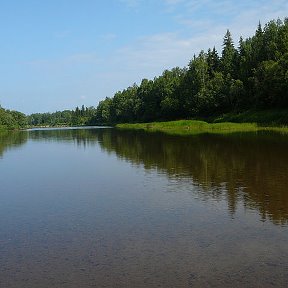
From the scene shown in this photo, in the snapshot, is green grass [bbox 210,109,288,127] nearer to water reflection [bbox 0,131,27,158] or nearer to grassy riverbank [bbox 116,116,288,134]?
grassy riverbank [bbox 116,116,288,134]

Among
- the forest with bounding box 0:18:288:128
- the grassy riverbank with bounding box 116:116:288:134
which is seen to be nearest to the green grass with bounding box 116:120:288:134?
the grassy riverbank with bounding box 116:116:288:134

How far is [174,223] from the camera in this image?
1298cm

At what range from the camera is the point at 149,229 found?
489 inches

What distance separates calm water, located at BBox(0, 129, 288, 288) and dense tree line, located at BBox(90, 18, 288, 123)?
194 ft

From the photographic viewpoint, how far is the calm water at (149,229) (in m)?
8.85

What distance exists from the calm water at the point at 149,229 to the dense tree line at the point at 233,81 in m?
59.1

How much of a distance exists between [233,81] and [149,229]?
3523 inches

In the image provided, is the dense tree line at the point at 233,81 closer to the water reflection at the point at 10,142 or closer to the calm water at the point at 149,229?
the water reflection at the point at 10,142

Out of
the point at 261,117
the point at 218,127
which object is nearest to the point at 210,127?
the point at 218,127

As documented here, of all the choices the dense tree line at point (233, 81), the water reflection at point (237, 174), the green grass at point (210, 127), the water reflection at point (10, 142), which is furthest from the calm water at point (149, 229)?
the dense tree line at point (233, 81)

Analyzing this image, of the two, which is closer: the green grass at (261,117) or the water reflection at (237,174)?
the water reflection at (237,174)

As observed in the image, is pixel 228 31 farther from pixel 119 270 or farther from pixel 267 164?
pixel 119 270

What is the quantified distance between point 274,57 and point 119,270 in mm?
87539

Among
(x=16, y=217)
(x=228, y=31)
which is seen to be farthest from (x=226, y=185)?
(x=228, y=31)
